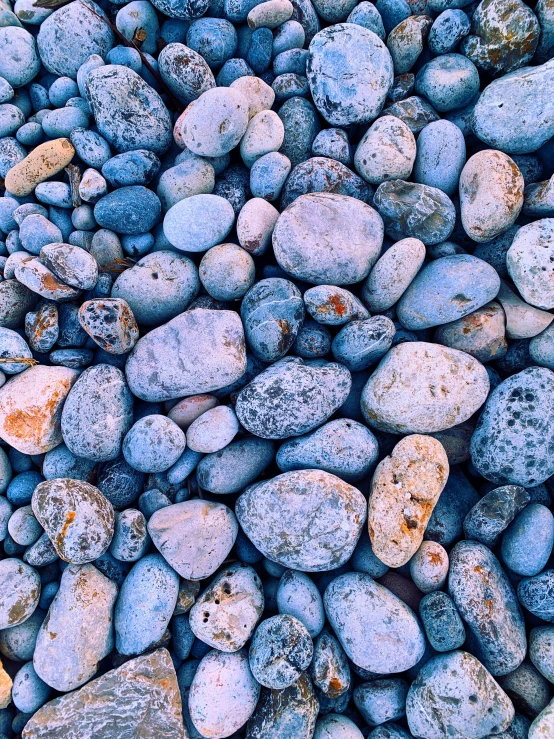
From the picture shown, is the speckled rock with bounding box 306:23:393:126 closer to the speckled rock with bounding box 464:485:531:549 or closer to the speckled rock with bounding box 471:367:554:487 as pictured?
the speckled rock with bounding box 471:367:554:487

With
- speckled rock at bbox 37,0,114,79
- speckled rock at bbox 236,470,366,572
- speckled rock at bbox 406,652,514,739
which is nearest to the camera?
speckled rock at bbox 406,652,514,739

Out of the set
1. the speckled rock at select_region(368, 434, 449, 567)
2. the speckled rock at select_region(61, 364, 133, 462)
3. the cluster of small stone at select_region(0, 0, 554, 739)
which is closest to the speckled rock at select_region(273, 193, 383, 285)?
the cluster of small stone at select_region(0, 0, 554, 739)

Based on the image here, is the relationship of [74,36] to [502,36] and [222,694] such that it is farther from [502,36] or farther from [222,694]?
[222,694]

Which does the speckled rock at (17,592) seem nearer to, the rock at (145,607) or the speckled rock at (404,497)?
the rock at (145,607)

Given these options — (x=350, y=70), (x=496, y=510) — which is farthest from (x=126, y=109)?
(x=496, y=510)

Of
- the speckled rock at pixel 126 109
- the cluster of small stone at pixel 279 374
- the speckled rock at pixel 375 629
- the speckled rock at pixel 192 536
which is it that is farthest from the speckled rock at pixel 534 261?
the speckled rock at pixel 126 109

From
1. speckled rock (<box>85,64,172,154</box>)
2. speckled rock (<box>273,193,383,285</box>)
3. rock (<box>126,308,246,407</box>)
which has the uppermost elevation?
Result: speckled rock (<box>85,64,172,154</box>)

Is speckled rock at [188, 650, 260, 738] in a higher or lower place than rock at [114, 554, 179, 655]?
lower
